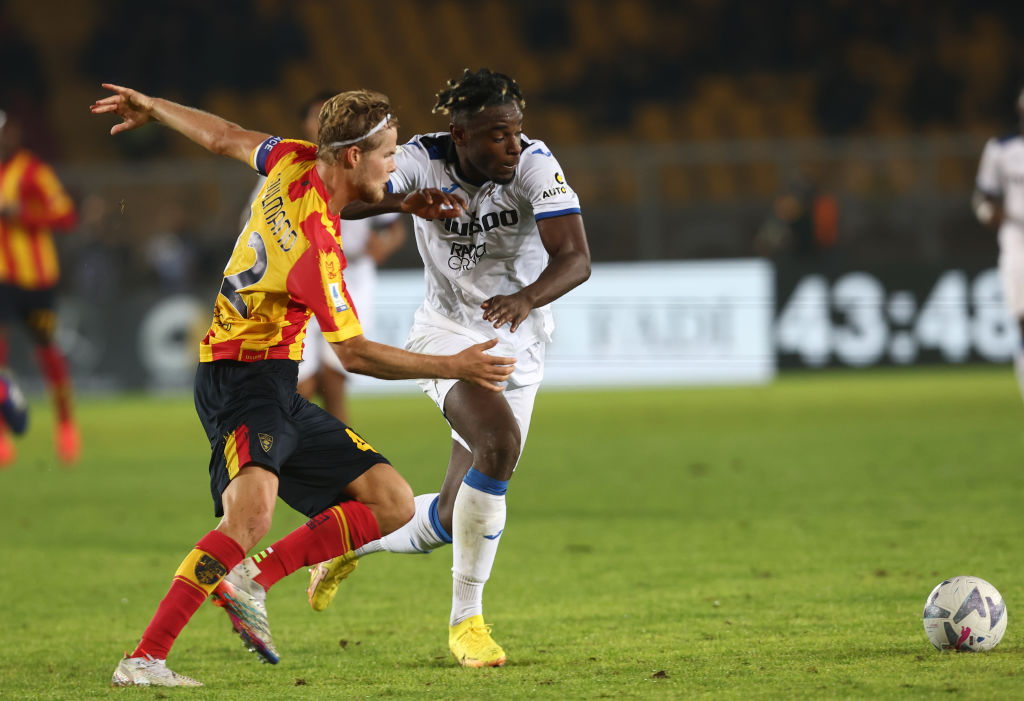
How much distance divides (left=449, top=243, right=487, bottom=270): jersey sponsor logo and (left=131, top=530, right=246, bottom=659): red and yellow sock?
1.49 meters

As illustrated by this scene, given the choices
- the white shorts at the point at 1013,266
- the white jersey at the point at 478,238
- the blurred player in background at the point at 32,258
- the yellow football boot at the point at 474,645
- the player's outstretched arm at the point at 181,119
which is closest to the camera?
the yellow football boot at the point at 474,645

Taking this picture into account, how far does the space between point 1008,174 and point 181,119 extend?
26.0 feet

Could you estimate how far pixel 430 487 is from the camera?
9008mm

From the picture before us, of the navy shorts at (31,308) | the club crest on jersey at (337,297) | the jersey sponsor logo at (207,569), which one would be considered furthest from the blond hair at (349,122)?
the navy shorts at (31,308)

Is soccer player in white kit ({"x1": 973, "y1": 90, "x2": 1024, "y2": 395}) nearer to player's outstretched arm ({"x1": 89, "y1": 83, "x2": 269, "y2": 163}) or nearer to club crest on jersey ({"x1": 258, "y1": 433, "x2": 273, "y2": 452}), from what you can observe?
player's outstretched arm ({"x1": 89, "y1": 83, "x2": 269, "y2": 163})

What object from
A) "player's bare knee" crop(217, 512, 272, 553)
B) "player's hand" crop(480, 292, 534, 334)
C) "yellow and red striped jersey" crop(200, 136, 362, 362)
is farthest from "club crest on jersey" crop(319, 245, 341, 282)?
"player's bare knee" crop(217, 512, 272, 553)

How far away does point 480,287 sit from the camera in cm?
535

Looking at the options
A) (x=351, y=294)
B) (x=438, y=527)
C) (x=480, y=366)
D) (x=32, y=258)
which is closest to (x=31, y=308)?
(x=32, y=258)

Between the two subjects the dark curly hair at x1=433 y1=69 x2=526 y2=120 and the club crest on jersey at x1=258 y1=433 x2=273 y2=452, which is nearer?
the club crest on jersey at x1=258 y1=433 x2=273 y2=452

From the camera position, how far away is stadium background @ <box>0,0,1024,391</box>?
17156 millimetres

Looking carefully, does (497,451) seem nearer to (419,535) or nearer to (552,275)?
(552,275)

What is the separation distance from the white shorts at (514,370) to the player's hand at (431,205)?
1.94 feet

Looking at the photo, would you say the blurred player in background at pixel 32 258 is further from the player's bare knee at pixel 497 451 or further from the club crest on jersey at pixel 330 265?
the club crest on jersey at pixel 330 265

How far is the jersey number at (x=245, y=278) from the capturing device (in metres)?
4.47
